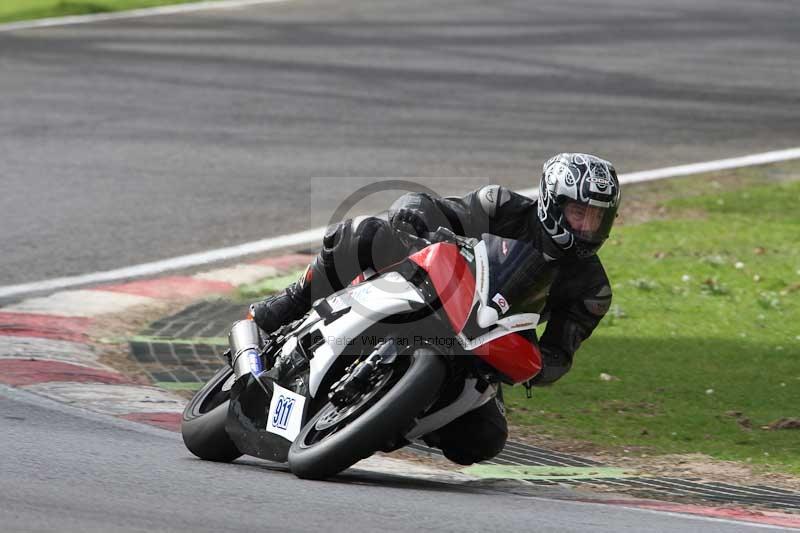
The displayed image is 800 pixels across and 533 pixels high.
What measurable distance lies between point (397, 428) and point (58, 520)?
1270 millimetres

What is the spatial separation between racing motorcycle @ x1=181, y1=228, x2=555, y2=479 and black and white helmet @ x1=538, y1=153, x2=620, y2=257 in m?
0.14

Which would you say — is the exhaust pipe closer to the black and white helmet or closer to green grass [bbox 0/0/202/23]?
the black and white helmet

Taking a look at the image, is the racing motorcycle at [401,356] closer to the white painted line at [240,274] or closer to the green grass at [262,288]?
the green grass at [262,288]

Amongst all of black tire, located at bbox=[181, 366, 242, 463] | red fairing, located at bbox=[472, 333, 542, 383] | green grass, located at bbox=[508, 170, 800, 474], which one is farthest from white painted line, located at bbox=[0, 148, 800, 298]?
red fairing, located at bbox=[472, 333, 542, 383]

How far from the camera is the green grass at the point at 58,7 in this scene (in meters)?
19.7

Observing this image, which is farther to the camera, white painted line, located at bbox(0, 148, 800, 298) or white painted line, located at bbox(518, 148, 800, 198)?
white painted line, located at bbox(518, 148, 800, 198)

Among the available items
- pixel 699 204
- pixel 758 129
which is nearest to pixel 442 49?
pixel 758 129

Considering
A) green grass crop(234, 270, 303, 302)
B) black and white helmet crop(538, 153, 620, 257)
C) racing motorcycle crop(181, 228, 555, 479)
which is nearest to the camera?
racing motorcycle crop(181, 228, 555, 479)

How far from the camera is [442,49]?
18922 millimetres

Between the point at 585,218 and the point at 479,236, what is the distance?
0.52m

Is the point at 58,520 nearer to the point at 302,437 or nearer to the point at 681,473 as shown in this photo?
the point at 302,437

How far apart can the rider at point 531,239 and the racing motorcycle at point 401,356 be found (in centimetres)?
11

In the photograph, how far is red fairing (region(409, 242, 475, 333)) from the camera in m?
5.35

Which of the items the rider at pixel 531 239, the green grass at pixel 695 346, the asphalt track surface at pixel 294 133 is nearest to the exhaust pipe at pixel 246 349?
the rider at pixel 531 239
